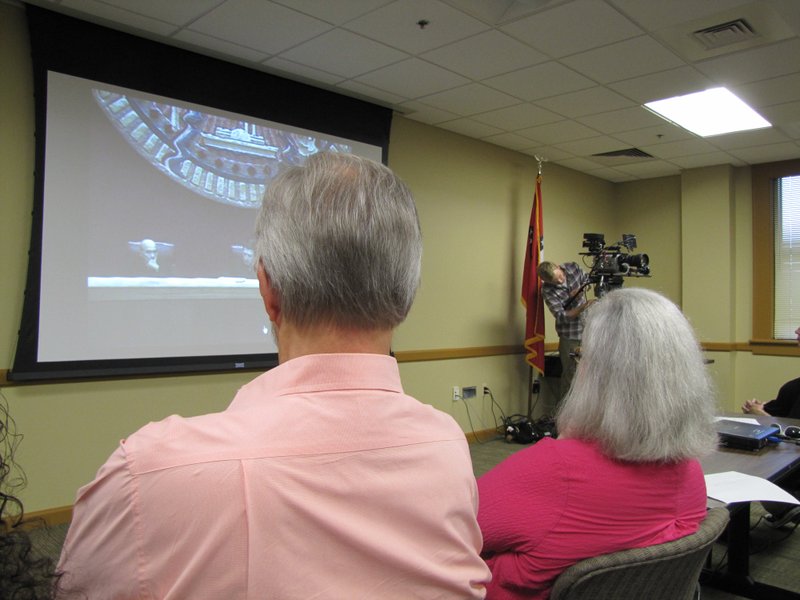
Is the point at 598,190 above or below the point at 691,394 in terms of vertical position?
above

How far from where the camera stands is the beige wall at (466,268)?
2.86 metres

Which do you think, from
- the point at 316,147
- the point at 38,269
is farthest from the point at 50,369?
the point at 316,147

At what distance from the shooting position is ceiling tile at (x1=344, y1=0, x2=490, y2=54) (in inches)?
110

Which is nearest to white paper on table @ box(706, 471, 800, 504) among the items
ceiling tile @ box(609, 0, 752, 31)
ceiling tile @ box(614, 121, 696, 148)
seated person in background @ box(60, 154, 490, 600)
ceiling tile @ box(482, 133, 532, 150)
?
seated person in background @ box(60, 154, 490, 600)

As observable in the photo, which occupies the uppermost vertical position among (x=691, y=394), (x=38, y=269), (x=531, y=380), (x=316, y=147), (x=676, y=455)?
(x=316, y=147)

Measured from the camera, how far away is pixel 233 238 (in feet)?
11.7

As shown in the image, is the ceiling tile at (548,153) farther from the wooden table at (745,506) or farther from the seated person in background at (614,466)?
the seated person in background at (614,466)

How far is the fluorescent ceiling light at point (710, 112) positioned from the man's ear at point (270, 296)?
406cm

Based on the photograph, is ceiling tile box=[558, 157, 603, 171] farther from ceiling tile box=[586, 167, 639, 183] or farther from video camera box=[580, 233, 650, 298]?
video camera box=[580, 233, 650, 298]

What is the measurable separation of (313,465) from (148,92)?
10.4 ft

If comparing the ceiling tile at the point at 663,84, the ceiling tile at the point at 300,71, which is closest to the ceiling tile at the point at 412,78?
the ceiling tile at the point at 300,71

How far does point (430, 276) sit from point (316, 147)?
139cm

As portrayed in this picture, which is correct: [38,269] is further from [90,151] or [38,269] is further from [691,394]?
[691,394]

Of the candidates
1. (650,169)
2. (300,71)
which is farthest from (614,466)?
(650,169)
